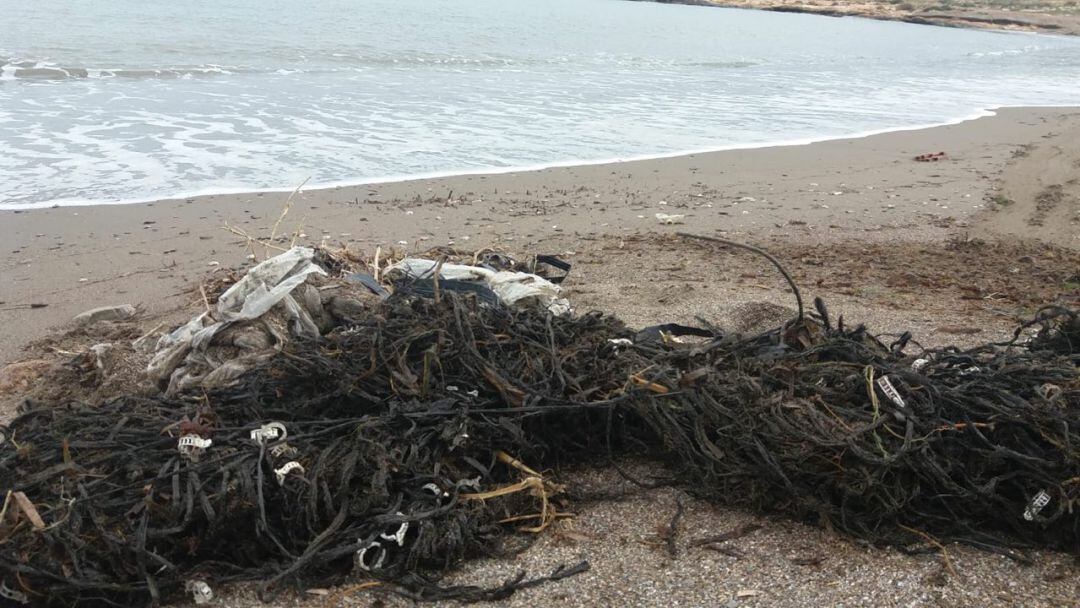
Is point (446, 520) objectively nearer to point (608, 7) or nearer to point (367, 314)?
point (367, 314)

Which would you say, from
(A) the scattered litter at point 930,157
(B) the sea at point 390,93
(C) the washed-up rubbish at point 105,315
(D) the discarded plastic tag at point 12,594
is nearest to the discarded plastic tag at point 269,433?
(D) the discarded plastic tag at point 12,594

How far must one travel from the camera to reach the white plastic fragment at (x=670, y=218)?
6.62 meters

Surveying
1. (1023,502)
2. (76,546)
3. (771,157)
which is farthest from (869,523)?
(771,157)

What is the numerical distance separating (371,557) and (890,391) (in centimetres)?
160

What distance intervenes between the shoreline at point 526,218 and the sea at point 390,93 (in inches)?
29.4

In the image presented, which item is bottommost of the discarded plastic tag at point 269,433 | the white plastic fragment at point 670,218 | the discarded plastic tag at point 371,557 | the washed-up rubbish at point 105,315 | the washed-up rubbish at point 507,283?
the washed-up rubbish at point 105,315

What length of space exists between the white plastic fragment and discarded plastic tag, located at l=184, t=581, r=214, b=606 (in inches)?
200

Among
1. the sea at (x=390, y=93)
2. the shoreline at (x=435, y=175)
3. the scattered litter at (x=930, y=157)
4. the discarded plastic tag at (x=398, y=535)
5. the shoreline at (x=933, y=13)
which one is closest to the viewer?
the discarded plastic tag at (x=398, y=535)

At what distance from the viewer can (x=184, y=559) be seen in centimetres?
215

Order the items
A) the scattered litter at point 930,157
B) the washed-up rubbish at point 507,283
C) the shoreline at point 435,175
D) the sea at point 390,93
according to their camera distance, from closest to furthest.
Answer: the washed-up rubbish at point 507,283 → the shoreline at point 435,175 → the sea at point 390,93 → the scattered litter at point 930,157

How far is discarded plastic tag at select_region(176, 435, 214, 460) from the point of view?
2328 mm

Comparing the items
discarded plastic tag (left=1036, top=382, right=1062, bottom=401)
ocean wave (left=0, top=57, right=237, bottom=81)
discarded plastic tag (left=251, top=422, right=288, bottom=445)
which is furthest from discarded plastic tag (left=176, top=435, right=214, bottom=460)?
ocean wave (left=0, top=57, right=237, bottom=81)

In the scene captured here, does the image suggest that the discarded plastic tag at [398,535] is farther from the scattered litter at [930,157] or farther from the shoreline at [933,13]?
the shoreline at [933,13]

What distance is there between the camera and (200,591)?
2.06m
